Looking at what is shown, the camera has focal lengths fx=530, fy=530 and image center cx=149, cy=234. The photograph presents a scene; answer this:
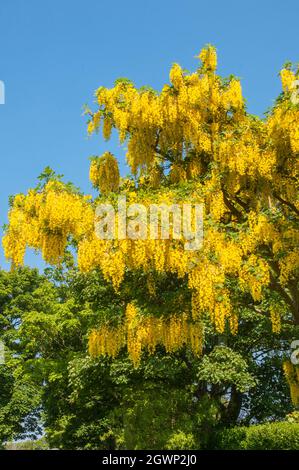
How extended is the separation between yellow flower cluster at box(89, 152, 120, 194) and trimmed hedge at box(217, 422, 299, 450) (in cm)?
825

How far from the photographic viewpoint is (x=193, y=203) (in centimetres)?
1150

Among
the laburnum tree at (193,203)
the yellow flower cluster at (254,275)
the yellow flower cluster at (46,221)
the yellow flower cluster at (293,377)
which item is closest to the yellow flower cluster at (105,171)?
the laburnum tree at (193,203)

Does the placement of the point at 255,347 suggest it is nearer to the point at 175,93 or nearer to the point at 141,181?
the point at 141,181

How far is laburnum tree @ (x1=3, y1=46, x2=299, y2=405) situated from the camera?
11.3 meters

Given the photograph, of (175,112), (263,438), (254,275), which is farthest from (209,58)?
(263,438)

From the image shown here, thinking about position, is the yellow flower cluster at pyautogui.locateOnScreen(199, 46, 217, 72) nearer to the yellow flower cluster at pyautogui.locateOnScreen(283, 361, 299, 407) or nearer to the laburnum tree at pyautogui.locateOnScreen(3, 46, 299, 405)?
the laburnum tree at pyautogui.locateOnScreen(3, 46, 299, 405)

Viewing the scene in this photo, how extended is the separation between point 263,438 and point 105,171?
359 inches

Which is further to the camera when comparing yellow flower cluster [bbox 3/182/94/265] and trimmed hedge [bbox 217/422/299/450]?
trimmed hedge [bbox 217/422/299/450]

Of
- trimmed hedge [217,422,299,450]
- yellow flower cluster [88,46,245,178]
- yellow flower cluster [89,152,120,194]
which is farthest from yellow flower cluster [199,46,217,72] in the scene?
trimmed hedge [217,422,299,450]

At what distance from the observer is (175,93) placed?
13.0m

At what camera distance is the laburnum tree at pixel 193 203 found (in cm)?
1134

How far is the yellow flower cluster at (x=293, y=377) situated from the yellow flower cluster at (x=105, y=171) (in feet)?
22.9

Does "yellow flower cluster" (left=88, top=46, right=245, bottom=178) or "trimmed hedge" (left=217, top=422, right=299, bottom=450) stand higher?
"yellow flower cluster" (left=88, top=46, right=245, bottom=178)

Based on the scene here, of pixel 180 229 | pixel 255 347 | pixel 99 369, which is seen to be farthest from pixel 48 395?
pixel 180 229
